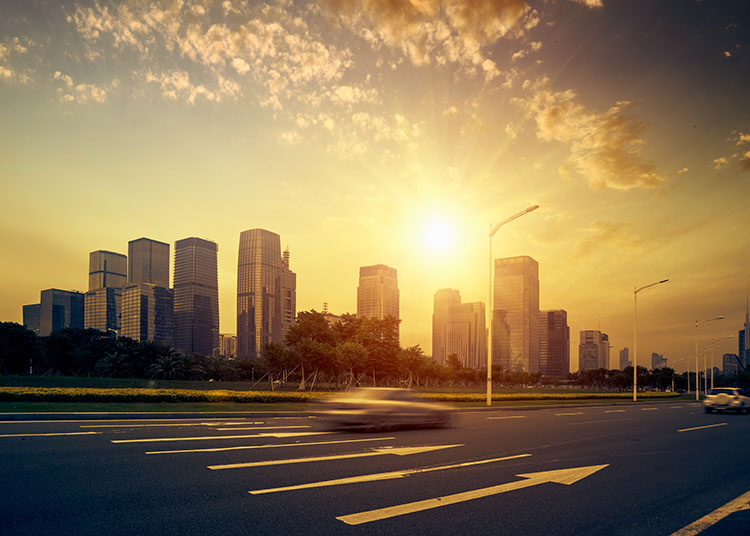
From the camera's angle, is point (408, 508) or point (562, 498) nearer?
point (408, 508)

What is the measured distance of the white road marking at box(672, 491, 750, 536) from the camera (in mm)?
5734

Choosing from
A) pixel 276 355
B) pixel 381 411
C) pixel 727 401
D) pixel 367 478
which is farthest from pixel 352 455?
pixel 276 355

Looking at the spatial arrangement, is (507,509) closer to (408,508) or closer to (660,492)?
(408,508)

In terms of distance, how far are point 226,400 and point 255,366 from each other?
7659cm

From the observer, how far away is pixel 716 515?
6.45 metres

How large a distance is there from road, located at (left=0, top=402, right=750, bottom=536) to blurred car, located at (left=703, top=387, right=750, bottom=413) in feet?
62.2

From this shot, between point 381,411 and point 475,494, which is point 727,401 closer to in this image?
point 381,411

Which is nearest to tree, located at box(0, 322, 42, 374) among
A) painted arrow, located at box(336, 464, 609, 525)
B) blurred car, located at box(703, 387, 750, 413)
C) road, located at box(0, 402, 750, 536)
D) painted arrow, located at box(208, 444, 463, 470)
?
road, located at box(0, 402, 750, 536)

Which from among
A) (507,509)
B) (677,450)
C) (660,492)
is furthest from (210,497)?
(677,450)

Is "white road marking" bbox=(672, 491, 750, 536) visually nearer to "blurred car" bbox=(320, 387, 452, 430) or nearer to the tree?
"blurred car" bbox=(320, 387, 452, 430)

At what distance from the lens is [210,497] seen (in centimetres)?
638

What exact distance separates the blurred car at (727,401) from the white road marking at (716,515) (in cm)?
2588

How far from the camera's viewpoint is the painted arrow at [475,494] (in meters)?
5.79

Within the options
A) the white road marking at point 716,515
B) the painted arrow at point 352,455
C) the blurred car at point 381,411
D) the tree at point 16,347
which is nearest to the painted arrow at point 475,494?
the white road marking at point 716,515
